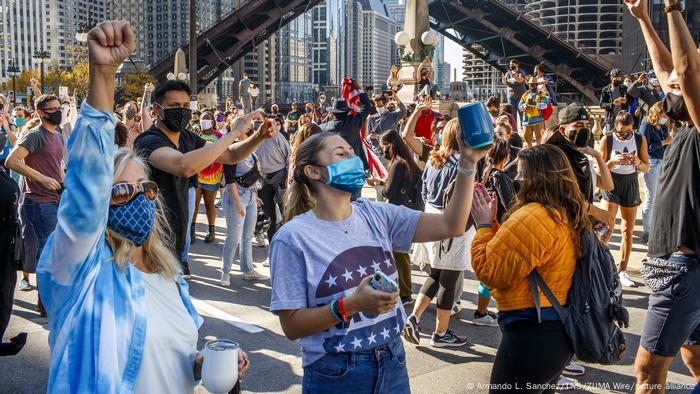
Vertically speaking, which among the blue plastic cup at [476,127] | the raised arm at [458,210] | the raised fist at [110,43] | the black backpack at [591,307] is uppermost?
the raised fist at [110,43]

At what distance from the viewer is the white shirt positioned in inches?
92.3

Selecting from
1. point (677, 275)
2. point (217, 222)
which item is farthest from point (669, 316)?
point (217, 222)

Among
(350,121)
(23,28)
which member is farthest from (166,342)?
(23,28)

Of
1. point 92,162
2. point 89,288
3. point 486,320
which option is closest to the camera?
point 92,162

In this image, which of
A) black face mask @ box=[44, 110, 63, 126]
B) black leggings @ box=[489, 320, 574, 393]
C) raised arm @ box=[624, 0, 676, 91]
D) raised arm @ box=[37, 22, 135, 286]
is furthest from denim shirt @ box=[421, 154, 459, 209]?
raised arm @ box=[37, 22, 135, 286]

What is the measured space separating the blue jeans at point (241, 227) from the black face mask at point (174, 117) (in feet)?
10.5

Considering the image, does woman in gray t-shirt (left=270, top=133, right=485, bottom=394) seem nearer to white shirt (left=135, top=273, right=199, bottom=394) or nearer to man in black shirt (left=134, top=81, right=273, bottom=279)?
white shirt (left=135, top=273, right=199, bottom=394)

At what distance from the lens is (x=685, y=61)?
3.10 metres

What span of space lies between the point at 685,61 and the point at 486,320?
12.6ft

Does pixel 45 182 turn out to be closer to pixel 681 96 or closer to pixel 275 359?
pixel 275 359

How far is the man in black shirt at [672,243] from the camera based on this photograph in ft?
11.3

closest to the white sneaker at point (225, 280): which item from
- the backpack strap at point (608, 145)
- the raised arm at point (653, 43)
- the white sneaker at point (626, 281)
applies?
the white sneaker at point (626, 281)

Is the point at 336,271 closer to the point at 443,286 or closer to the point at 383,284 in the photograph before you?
the point at 383,284

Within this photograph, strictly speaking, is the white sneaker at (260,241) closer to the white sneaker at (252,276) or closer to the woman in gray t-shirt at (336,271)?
the white sneaker at (252,276)
